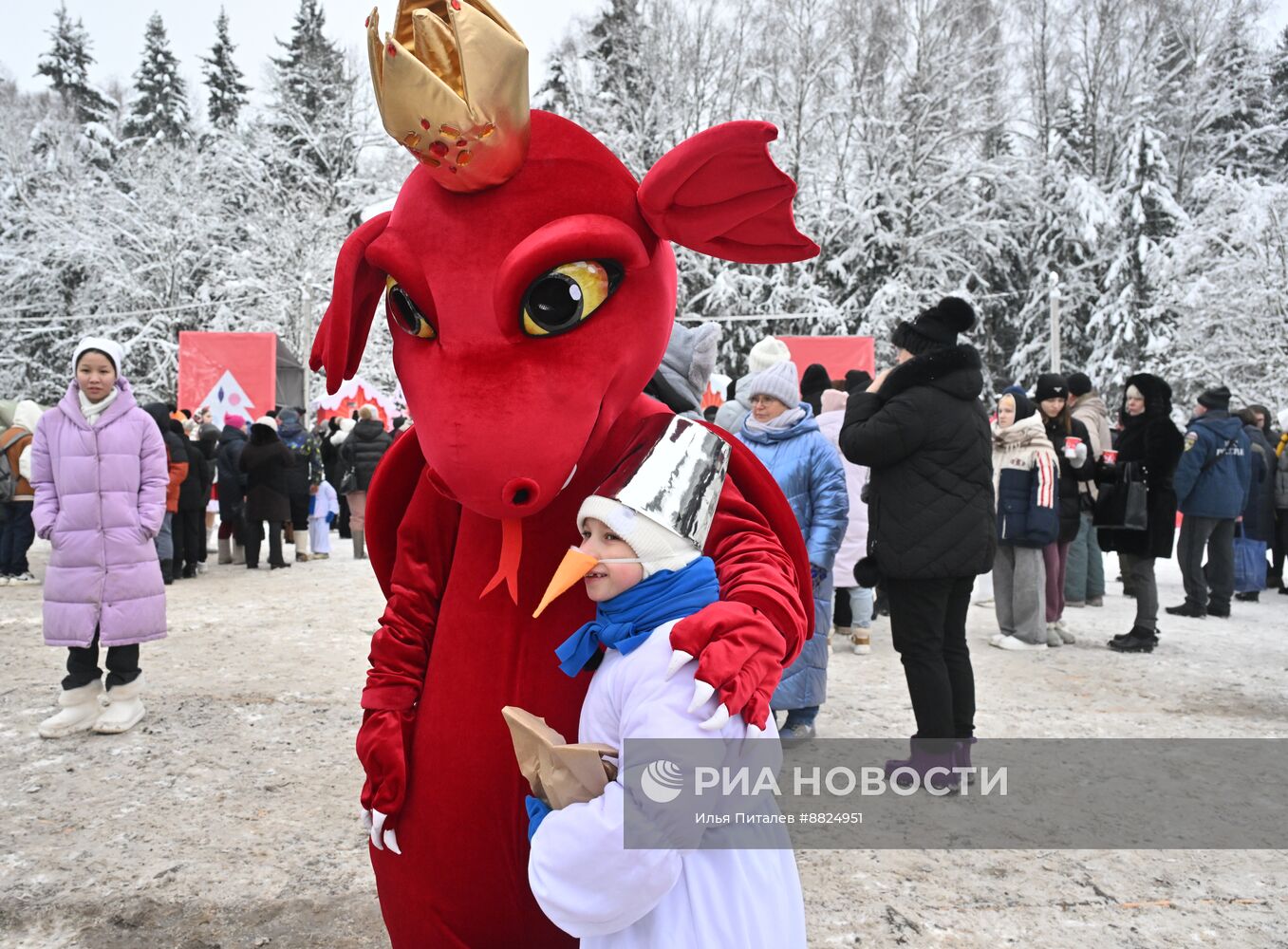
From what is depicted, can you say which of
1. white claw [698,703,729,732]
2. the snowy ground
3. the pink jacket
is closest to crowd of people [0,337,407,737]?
the pink jacket

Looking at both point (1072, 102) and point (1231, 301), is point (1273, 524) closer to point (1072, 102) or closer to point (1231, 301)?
point (1231, 301)

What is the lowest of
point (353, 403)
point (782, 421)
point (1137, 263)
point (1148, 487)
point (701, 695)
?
point (701, 695)

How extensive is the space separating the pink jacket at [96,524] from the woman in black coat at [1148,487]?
230 inches

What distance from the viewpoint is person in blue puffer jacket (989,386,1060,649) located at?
20.1 feet

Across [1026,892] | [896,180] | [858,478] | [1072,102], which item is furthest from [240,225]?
[1026,892]

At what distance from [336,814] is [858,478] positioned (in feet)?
12.8

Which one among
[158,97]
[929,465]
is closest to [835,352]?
[929,465]

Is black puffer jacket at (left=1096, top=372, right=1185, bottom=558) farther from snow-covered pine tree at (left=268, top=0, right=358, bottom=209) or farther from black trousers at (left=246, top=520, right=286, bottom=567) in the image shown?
snow-covered pine tree at (left=268, top=0, right=358, bottom=209)

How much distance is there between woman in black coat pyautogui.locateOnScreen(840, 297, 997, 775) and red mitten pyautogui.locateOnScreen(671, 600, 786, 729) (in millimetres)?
2356

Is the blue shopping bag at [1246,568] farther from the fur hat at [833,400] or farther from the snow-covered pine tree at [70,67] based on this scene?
the snow-covered pine tree at [70,67]

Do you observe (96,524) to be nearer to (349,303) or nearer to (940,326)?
(349,303)

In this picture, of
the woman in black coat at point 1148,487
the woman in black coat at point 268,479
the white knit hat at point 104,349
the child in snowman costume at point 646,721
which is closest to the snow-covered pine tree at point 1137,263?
the woman in black coat at point 1148,487

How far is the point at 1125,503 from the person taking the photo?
6.67 m

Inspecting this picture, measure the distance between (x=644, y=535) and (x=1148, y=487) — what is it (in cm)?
620
